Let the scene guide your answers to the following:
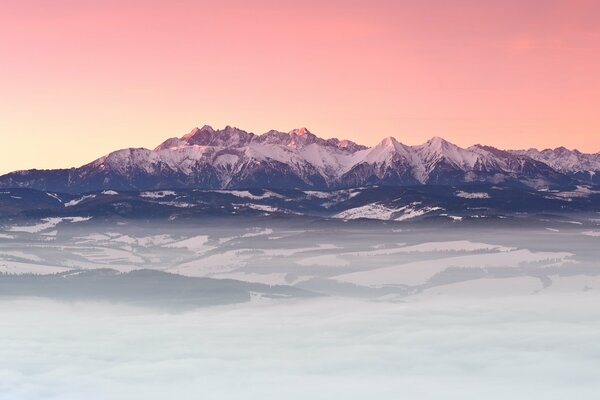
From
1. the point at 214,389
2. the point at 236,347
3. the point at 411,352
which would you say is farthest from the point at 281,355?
the point at 214,389

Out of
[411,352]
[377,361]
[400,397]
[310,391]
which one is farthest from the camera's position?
[411,352]

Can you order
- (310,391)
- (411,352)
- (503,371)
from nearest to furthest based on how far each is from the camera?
(310,391) → (503,371) → (411,352)

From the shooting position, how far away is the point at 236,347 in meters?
193

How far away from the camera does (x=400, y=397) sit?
439 ft

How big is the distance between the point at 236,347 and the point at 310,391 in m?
50.9

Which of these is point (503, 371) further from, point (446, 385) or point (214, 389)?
point (214, 389)

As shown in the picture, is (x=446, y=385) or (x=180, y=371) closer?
(x=446, y=385)

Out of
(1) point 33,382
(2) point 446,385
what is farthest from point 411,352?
(1) point 33,382

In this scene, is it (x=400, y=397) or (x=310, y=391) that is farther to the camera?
(x=310, y=391)

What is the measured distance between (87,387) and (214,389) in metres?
18.5

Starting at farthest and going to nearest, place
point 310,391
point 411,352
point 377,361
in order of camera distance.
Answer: point 411,352 < point 377,361 < point 310,391

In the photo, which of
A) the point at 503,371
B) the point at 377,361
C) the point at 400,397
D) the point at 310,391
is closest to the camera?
the point at 400,397

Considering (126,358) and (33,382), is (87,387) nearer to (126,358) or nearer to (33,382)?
(33,382)

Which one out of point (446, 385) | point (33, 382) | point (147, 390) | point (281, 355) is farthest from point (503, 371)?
point (33, 382)
